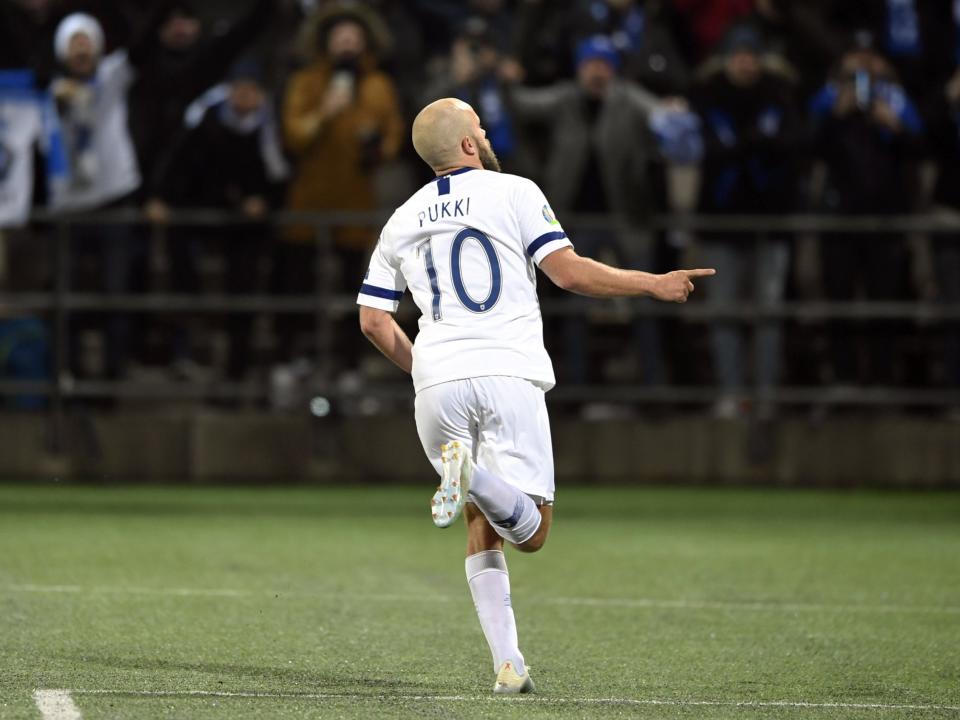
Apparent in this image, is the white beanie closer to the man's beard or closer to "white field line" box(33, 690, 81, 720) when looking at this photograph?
the man's beard

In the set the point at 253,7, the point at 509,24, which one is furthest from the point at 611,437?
the point at 253,7

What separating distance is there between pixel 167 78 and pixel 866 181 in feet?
17.4

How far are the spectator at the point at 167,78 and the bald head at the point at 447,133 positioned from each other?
27.4 ft

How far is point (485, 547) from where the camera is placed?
6.12m

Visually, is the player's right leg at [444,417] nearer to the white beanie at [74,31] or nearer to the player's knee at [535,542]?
the player's knee at [535,542]

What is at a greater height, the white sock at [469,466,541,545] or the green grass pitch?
the white sock at [469,466,541,545]

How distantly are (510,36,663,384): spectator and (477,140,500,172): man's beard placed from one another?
25.1ft

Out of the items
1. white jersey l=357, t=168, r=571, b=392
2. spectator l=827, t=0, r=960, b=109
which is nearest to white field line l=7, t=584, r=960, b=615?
white jersey l=357, t=168, r=571, b=392

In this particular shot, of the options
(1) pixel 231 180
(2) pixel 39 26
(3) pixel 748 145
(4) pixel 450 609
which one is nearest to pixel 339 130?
(1) pixel 231 180

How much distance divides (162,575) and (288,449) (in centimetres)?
555

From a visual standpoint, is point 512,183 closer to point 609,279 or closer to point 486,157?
point 486,157

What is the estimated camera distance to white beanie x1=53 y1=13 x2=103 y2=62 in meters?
13.9

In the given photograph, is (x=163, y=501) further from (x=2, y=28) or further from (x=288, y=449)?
(x=2, y=28)

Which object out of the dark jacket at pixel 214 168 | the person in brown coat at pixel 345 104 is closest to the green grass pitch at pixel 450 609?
the dark jacket at pixel 214 168
